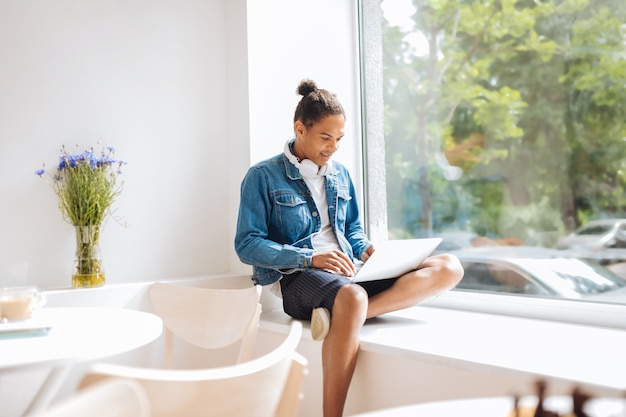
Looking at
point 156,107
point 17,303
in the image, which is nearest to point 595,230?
point 156,107

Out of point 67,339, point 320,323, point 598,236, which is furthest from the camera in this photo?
point 598,236

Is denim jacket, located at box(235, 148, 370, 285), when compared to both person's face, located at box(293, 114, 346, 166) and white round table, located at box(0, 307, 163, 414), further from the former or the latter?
white round table, located at box(0, 307, 163, 414)

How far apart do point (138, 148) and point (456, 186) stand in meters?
1.48

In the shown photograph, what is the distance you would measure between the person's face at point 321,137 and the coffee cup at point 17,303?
1287 mm

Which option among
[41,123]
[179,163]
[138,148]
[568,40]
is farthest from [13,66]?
[568,40]

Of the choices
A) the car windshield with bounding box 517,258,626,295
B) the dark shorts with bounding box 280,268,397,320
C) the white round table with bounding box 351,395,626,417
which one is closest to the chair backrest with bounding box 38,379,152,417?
the white round table with bounding box 351,395,626,417

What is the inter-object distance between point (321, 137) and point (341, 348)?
2.87 feet

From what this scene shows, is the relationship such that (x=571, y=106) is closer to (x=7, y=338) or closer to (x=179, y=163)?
(x=179, y=163)

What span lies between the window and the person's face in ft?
2.20

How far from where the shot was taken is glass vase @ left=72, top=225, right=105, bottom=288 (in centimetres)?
230

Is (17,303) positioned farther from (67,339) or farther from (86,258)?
(86,258)

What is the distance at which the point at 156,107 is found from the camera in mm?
2699

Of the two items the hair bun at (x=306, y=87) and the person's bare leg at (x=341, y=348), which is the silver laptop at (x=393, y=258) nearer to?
the person's bare leg at (x=341, y=348)

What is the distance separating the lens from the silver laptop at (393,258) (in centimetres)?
216
